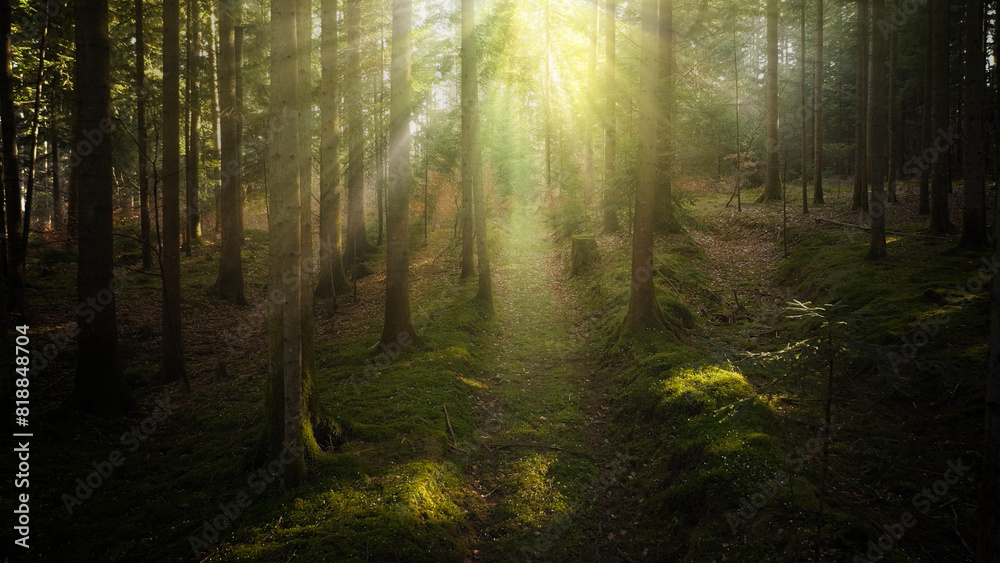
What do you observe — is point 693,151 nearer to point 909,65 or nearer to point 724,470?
point 909,65

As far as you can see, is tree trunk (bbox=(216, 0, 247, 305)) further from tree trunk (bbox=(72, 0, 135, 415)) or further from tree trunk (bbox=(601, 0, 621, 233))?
tree trunk (bbox=(601, 0, 621, 233))

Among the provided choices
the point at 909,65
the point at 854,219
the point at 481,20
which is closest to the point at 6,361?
the point at 481,20

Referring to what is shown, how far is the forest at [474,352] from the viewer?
505cm

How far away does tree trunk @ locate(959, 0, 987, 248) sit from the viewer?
412 inches

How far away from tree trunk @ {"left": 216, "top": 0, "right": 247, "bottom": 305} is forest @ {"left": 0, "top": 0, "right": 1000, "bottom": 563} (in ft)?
0.39

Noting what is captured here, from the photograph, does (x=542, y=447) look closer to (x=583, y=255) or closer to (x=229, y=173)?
(x=583, y=255)

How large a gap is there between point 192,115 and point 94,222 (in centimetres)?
1683

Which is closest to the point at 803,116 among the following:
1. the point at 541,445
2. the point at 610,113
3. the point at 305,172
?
the point at 610,113

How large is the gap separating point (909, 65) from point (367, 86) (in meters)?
29.9

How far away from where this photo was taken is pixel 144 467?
22.9ft

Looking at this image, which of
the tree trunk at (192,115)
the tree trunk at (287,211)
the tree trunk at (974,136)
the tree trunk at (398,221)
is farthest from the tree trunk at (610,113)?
the tree trunk at (287,211)

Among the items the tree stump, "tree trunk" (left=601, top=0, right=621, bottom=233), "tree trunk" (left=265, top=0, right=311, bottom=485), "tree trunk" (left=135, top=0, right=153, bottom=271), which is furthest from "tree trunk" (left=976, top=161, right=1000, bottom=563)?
"tree trunk" (left=601, top=0, right=621, bottom=233)

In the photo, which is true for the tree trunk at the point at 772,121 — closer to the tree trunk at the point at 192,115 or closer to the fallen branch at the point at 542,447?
the fallen branch at the point at 542,447

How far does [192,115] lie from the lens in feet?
71.7
